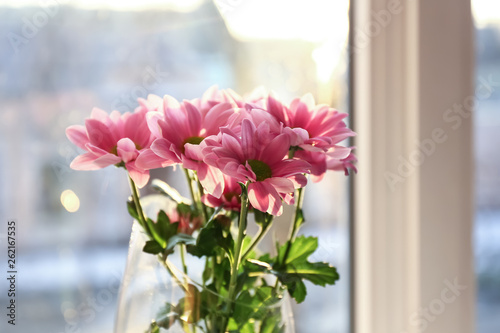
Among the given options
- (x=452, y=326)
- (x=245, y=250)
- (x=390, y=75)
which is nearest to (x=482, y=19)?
(x=390, y=75)

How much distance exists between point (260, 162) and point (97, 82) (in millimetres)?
447

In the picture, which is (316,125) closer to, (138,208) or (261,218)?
(261,218)

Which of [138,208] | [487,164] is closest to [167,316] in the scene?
[138,208]

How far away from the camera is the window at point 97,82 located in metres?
0.82

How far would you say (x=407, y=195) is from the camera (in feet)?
3.05

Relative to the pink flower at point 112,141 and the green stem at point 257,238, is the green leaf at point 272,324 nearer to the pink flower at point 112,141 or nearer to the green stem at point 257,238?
the green stem at point 257,238

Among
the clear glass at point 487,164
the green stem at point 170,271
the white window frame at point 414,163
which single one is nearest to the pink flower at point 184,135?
the green stem at point 170,271

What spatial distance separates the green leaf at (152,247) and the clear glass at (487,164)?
647mm

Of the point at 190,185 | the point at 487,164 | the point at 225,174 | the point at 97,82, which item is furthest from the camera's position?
the point at 487,164

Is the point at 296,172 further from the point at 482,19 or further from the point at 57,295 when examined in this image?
the point at 482,19

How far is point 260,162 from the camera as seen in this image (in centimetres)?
52

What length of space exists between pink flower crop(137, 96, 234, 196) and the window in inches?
13.2

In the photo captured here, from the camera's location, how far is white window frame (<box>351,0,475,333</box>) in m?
0.90

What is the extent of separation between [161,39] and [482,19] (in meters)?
0.59
